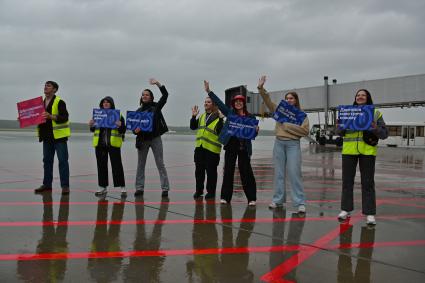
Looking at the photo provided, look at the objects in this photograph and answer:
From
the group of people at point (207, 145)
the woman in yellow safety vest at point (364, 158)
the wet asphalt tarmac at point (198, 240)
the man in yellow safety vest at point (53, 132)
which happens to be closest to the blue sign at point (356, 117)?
the woman in yellow safety vest at point (364, 158)

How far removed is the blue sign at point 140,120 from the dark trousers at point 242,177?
1564mm

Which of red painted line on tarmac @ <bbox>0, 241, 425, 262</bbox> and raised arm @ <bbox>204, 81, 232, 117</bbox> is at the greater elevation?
raised arm @ <bbox>204, 81, 232, 117</bbox>

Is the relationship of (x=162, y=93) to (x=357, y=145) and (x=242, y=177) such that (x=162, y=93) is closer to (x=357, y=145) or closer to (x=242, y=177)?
(x=242, y=177)

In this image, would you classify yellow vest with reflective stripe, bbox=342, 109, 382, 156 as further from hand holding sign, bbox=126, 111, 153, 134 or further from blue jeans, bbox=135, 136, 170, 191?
hand holding sign, bbox=126, 111, 153, 134

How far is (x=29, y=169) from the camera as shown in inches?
466

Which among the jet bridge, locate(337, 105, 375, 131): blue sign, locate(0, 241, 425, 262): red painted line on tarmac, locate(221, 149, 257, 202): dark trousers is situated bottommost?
locate(0, 241, 425, 262): red painted line on tarmac

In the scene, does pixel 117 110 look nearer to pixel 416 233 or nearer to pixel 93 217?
pixel 93 217

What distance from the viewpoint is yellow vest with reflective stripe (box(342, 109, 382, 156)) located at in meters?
5.91

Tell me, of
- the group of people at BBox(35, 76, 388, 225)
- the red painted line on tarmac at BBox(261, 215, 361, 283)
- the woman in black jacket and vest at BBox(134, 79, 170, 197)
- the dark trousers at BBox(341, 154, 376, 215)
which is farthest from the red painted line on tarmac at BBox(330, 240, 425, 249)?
the woman in black jacket and vest at BBox(134, 79, 170, 197)

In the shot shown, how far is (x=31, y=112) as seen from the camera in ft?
26.4

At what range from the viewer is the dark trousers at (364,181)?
5859 millimetres

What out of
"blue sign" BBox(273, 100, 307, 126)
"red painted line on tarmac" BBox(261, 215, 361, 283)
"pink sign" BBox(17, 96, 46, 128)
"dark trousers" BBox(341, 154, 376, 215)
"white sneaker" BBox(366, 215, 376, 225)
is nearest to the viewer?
"red painted line on tarmac" BBox(261, 215, 361, 283)

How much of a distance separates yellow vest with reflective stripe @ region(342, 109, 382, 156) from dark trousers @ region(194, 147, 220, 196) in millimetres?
2407

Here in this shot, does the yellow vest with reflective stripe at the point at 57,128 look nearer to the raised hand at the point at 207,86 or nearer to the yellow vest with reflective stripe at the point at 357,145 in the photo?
Answer: the raised hand at the point at 207,86
